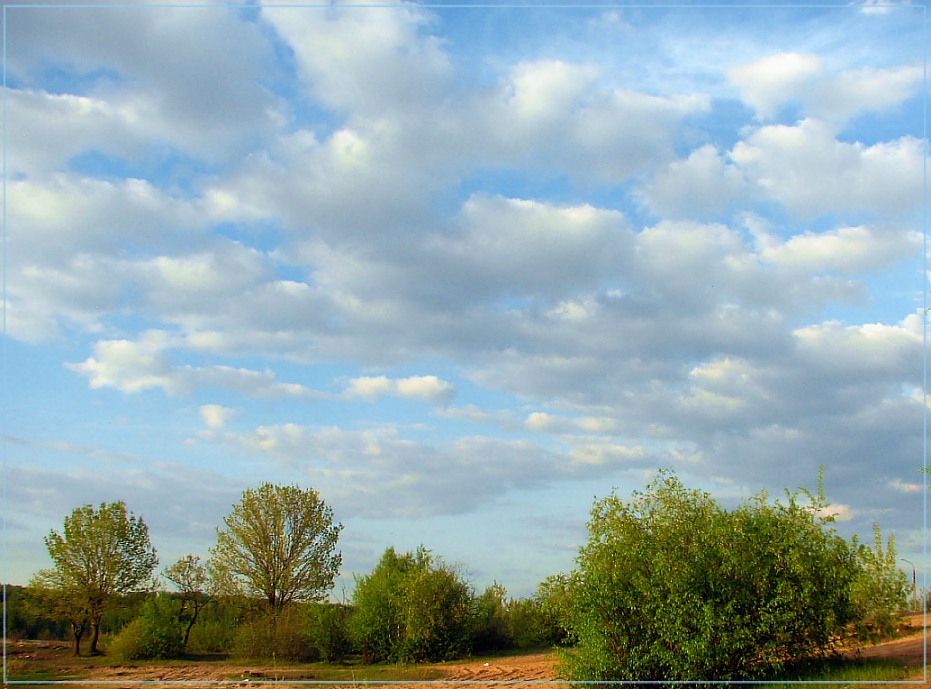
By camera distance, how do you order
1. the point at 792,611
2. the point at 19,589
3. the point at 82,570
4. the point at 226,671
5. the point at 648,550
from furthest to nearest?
the point at 19,589 → the point at 82,570 → the point at 226,671 → the point at 648,550 → the point at 792,611

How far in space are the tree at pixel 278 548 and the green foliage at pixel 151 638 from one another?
12.2 feet

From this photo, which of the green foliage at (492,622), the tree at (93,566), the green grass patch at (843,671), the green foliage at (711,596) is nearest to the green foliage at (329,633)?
the green foliage at (492,622)

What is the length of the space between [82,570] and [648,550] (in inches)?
1469

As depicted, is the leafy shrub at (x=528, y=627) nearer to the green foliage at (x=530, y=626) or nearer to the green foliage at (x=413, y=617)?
the green foliage at (x=530, y=626)

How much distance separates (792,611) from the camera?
17.6 meters

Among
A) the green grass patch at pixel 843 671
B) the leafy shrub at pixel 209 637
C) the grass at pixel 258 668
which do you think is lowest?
the grass at pixel 258 668

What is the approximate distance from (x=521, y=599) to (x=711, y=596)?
30029 millimetres

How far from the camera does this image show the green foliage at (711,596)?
1777cm

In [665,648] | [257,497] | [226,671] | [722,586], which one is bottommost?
[226,671]

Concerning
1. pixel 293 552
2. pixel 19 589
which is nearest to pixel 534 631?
pixel 293 552

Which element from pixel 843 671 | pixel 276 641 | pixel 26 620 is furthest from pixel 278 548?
pixel 843 671

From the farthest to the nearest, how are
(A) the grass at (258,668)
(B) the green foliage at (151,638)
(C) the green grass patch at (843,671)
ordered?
1. (B) the green foliage at (151,638)
2. (A) the grass at (258,668)
3. (C) the green grass patch at (843,671)

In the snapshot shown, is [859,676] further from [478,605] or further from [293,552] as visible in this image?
[293,552]

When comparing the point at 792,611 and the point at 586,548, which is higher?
the point at 586,548
